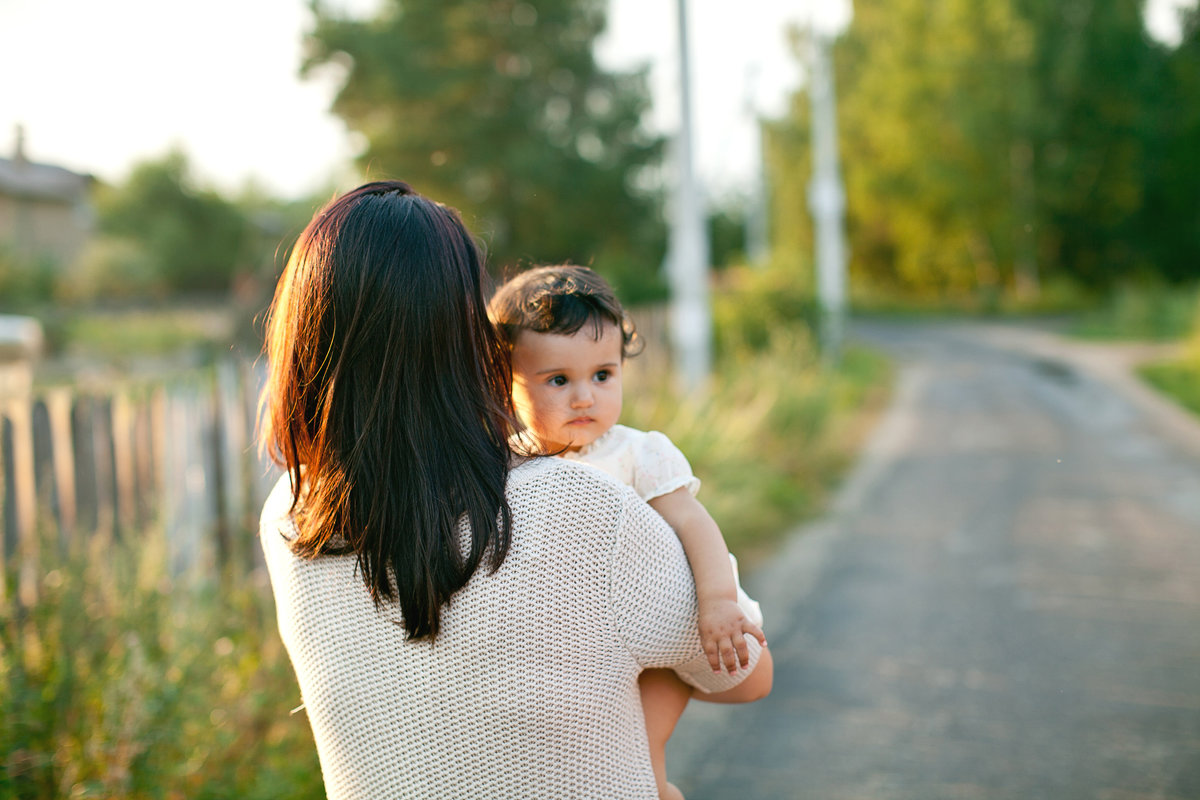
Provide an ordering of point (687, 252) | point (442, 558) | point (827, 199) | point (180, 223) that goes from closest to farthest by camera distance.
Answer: point (442, 558) < point (687, 252) < point (827, 199) < point (180, 223)

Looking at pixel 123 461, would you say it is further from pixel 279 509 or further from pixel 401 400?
pixel 401 400

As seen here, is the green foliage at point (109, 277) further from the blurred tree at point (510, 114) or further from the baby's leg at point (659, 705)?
the baby's leg at point (659, 705)

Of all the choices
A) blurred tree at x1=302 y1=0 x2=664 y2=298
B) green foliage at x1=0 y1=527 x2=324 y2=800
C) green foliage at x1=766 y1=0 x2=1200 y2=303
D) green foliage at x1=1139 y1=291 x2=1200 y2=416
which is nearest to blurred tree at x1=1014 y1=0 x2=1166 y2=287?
green foliage at x1=766 y1=0 x2=1200 y2=303

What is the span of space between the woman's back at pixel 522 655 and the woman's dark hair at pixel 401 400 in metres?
0.05

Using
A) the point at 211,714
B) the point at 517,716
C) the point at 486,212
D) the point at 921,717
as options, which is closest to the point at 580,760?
the point at 517,716

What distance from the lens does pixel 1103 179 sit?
3303 centimetres

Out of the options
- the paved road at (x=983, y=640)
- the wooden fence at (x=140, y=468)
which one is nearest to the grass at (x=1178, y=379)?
the paved road at (x=983, y=640)

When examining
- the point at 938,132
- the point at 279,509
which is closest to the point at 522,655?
the point at 279,509

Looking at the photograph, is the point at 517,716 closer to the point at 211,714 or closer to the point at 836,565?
the point at 211,714

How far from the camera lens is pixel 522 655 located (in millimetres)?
1333

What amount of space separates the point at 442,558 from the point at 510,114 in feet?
79.7

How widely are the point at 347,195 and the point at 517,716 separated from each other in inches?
29.8

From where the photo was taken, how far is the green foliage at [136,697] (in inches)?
108

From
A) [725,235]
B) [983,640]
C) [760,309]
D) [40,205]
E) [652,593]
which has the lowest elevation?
[983,640]
